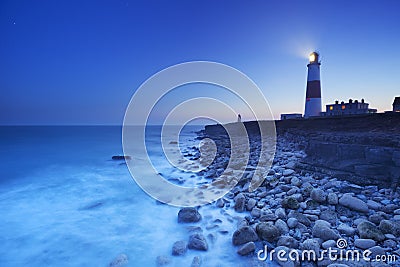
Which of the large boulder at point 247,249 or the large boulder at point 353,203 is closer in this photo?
the large boulder at point 247,249

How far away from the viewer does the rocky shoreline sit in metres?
2.20

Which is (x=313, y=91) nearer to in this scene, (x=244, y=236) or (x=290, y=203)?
(x=290, y=203)

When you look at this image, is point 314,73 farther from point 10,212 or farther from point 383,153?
point 10,212

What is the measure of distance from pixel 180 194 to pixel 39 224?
2.83 metres

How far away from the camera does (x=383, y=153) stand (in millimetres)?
3738

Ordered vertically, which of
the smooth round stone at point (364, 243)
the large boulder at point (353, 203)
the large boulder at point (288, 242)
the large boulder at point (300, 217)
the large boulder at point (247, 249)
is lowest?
the large boulder at point (247, 249)

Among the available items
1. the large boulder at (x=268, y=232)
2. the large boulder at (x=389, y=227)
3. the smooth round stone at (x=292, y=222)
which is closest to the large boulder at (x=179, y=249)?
the large boulder at (x=268, y=232)

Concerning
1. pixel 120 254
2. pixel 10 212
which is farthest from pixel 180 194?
pixel 10 212

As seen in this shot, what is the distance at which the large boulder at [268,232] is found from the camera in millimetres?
2521

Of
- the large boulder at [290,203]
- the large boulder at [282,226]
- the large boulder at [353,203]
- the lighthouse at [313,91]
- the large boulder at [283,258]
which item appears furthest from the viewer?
the lighthouse at [313,91]

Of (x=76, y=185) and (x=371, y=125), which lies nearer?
(x=76, y=185)

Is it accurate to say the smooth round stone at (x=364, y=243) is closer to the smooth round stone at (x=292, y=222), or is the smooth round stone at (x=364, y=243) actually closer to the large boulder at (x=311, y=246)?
the large boulder at (x=311, y=246)

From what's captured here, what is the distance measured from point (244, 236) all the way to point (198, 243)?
2.03 ft

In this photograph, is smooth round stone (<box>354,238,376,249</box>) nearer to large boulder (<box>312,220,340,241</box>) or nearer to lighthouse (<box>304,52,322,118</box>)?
large boulder (<box>312,220,340,241</box>)
